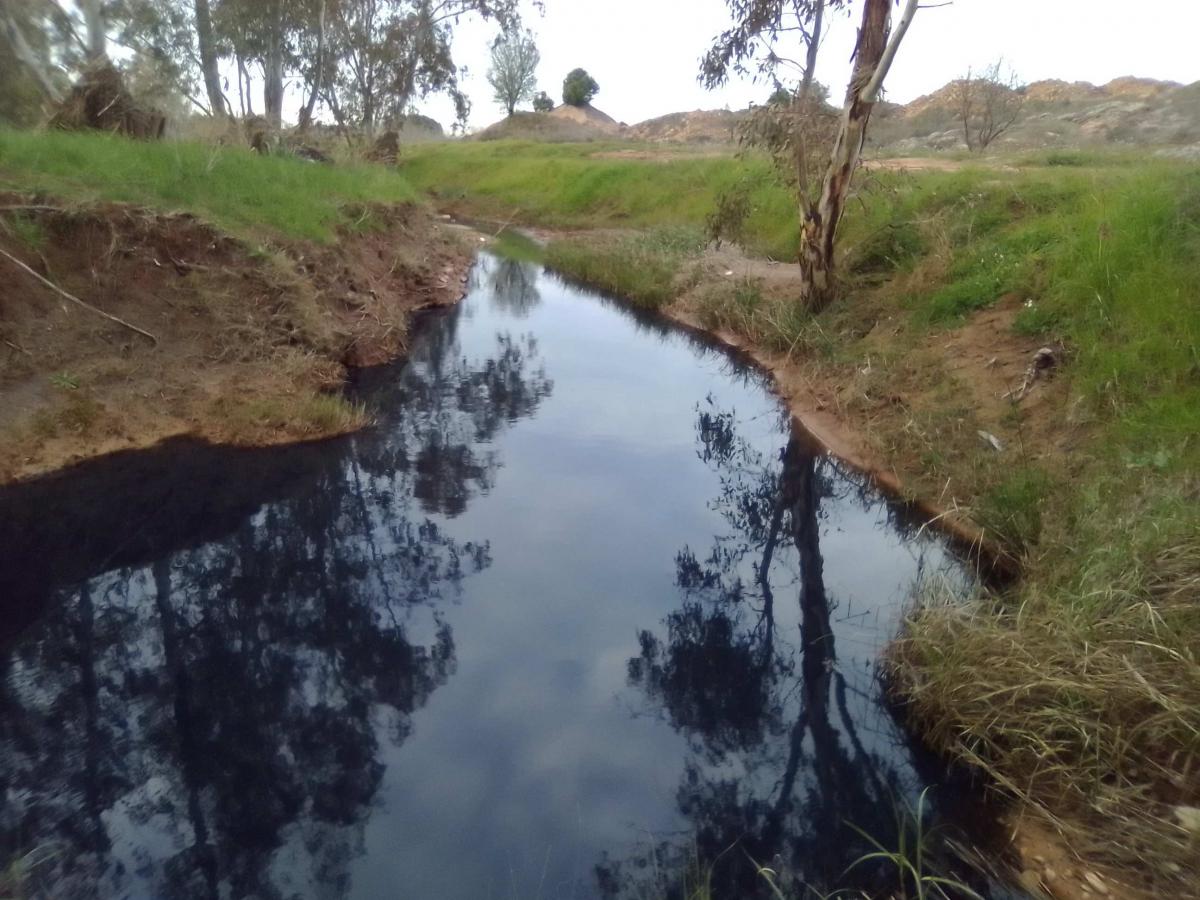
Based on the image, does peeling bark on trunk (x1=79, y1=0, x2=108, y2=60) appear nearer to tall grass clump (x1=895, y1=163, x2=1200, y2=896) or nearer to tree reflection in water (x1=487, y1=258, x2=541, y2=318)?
tree reflection in water (x1=487, y1=258, x2=541, y2=318)

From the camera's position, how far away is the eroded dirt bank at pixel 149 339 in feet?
29.6

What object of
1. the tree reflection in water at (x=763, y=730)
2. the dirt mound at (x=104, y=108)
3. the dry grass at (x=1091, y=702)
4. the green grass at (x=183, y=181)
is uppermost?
the dirt mound at (x=104, y=108)

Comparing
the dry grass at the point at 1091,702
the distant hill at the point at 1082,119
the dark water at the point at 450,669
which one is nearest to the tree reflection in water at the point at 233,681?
the dark water at the point at 450,669

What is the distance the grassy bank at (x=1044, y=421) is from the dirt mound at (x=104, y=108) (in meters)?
8.97

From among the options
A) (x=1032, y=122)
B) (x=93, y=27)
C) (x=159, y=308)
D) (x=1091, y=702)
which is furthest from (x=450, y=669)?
(x=1032, y=122)

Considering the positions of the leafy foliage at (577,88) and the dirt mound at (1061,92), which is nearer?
the dirt mound at (1061,92)

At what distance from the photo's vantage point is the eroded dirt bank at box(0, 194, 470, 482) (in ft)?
29.6

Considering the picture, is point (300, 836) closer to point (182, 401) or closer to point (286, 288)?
point (182, 401)

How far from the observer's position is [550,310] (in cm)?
1844

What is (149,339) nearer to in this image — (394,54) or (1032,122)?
(394,54)

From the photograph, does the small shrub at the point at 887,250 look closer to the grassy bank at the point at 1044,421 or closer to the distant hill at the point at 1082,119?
the grassy bank at the point at 1044,421

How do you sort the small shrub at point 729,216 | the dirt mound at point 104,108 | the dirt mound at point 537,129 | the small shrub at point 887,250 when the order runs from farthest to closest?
the dirt mound at point 537,129 < the small shrub at point 729,216 < the small shrub at point 887,250 < the dirt mound at point 104,108

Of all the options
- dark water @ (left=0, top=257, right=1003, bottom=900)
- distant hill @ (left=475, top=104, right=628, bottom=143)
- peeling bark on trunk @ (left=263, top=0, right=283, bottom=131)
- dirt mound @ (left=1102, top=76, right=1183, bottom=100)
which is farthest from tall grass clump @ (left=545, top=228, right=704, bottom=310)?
distant hill @ (left=475, top=104, right=628, bottom=143)

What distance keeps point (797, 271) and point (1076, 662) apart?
44.2ft
